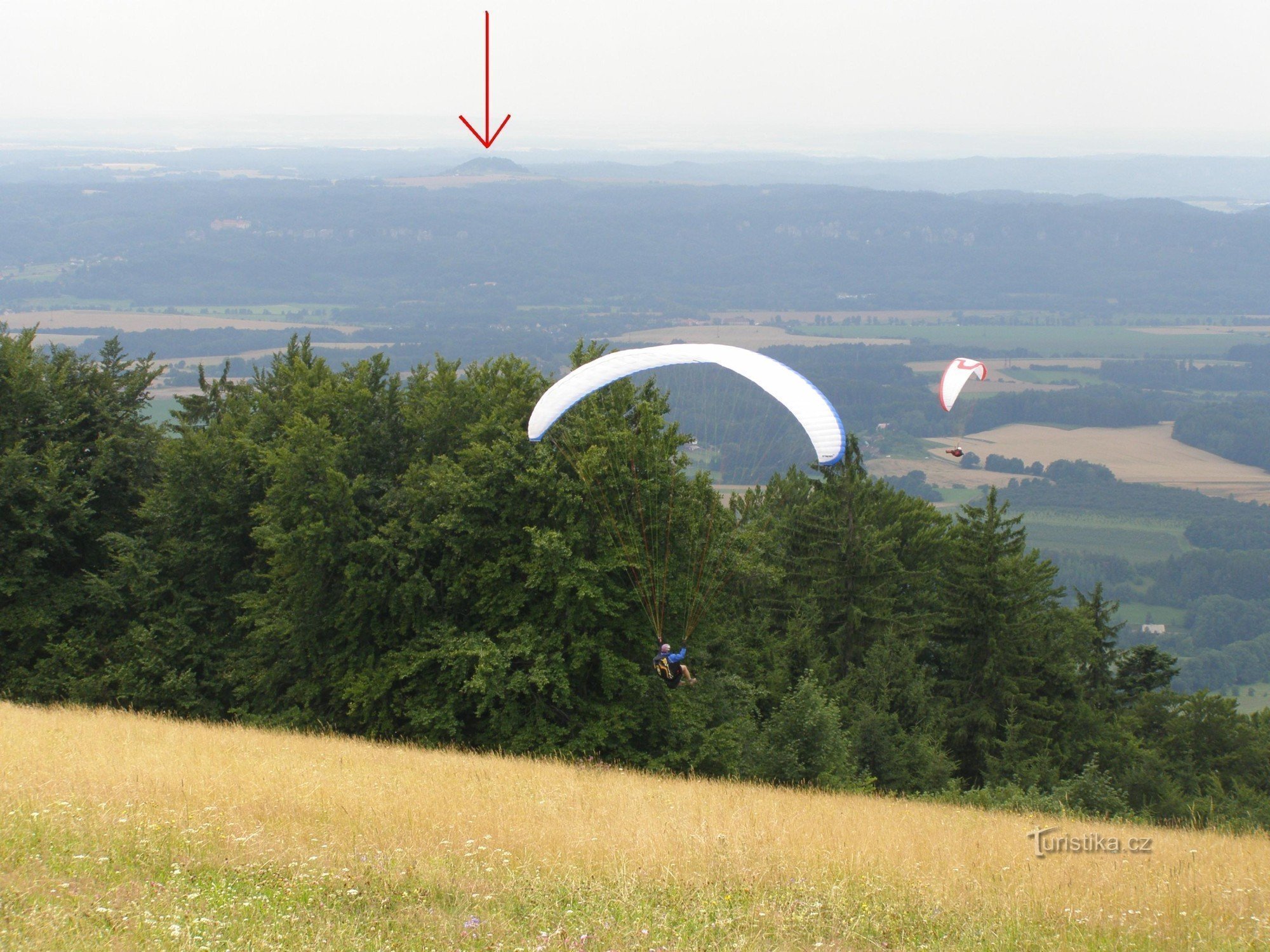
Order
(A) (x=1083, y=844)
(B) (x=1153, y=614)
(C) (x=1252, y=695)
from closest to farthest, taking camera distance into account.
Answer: (A) (x=1083, y=844) → (C) (x=1252, y=695) → (B) (x=1153, y=614)

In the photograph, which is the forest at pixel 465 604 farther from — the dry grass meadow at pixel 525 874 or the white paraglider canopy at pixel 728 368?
the dry grass meadow at pixel 525 874

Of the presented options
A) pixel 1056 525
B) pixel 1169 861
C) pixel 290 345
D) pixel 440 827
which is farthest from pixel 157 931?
pixel 1056 525

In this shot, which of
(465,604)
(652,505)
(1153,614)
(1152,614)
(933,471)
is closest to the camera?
(652,505)

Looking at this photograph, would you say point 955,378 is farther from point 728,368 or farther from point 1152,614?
point 1152,614

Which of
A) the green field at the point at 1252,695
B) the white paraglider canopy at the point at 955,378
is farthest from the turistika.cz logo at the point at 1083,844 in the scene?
the green field at the point at 1252,695

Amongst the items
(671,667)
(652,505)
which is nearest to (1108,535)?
(652,505)

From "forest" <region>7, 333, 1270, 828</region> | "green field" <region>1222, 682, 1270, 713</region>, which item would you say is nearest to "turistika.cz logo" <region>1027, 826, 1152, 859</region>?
"forest" <region>7, 333, 1270, 828</region>

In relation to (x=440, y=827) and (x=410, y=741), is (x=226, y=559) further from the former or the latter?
(x=440, y=827)

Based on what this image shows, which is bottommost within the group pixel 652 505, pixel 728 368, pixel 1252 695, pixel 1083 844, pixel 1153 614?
pixel 1252 695
